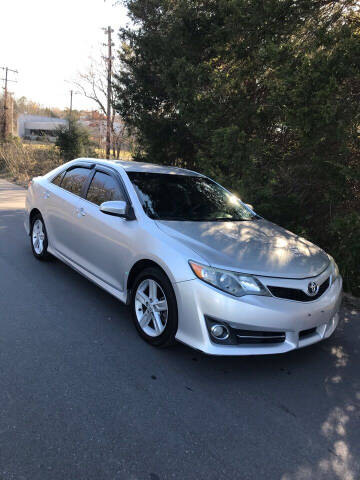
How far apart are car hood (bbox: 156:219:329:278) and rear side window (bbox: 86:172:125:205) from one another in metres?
0.80

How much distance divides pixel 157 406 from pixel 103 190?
8.44 feet

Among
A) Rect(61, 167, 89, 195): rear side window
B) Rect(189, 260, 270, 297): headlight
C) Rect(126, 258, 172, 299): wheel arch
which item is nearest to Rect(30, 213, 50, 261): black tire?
Rect(61, 167, 89, 195): rear side window

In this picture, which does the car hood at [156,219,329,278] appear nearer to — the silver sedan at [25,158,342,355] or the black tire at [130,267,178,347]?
the silver sedan at [25,158,342,355]

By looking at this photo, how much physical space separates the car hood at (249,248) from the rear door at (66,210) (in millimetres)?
1426

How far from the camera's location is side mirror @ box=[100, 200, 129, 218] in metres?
3.80

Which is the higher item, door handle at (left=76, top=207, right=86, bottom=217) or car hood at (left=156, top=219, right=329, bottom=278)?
door handle at (left=76, top=207, right=86, bottom=217)

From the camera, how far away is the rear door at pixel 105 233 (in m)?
3.83

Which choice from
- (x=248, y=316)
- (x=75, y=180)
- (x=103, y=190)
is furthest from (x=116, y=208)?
(x=248, y=316)

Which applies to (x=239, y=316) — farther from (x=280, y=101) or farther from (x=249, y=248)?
(x=280, y=101)

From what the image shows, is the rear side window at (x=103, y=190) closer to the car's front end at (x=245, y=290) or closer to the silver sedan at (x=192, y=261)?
the silver sedan at (x=192, y=261)

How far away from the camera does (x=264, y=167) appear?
6910 millimetres

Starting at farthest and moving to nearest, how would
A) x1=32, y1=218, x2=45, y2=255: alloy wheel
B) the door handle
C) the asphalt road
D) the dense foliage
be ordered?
1. x1=32, y1=218, x2=45, y2=255: alloy wheel
2. the dense foliage
3. the door handle
4. the asphalt road

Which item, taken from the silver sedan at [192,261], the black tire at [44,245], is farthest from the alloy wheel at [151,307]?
the black tire at [44,245]

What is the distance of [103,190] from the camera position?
447 cm
